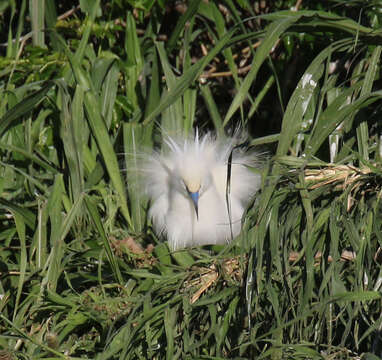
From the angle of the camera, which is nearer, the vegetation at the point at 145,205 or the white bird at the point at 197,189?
the vegetation at the point at 145,205

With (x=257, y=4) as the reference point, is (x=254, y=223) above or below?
below

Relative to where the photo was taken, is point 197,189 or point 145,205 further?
point 145,205

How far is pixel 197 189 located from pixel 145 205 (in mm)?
248

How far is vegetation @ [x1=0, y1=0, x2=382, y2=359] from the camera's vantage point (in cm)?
182

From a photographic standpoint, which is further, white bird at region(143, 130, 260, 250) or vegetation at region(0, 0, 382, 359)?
white bird at region(143, 130, 260, 250)

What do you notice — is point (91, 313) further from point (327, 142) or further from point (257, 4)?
point (257, 4)

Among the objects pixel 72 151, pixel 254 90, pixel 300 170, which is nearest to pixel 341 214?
pixel 300 170

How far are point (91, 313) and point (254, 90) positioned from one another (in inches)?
65.6

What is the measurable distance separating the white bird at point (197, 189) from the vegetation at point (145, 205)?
0.32ft

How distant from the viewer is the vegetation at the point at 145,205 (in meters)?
1.82

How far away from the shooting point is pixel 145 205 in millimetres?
2727

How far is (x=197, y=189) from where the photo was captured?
2.60 meters

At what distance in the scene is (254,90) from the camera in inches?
130

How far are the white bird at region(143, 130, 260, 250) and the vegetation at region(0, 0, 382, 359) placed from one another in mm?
96
